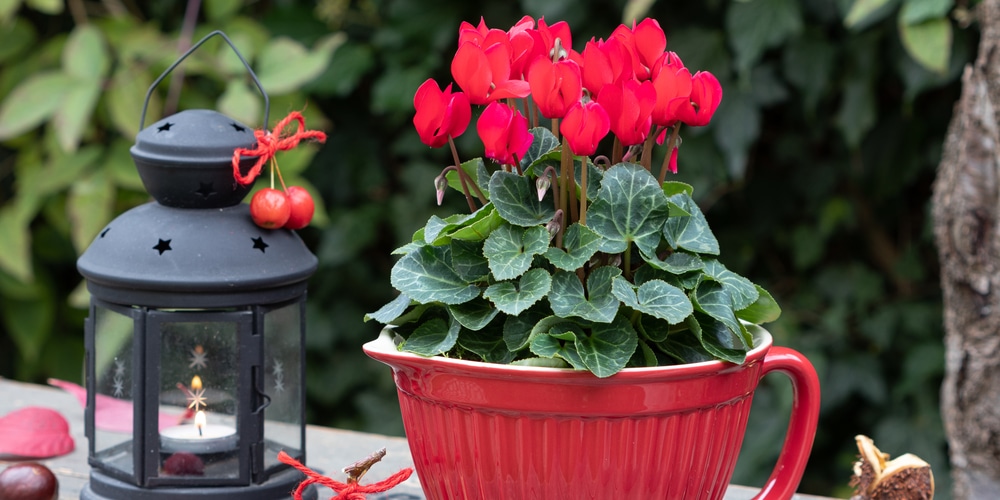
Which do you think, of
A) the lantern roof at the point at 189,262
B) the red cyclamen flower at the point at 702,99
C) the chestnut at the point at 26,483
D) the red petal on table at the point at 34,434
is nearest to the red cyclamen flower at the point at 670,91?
the red cyclamen flower at the point at 702,99

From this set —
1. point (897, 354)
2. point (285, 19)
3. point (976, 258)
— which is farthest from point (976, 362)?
point (285, 19)

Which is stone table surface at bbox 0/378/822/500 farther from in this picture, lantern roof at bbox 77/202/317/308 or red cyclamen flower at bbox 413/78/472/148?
red cyclamen flower at bbox 413/78/472/148

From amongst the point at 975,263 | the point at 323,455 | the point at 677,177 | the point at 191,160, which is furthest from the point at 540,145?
the point at 677,177

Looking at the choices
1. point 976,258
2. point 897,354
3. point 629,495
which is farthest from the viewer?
point 897,354

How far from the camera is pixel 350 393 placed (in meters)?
2.04

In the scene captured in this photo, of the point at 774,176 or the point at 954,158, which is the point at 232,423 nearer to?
the point at 954,158

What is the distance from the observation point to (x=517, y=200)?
663mm

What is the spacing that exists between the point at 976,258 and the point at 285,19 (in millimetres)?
1302

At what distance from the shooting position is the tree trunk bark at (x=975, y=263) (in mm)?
1258

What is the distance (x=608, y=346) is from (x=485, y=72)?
0.19 m

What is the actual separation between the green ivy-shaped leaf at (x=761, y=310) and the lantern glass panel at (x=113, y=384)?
472 millimetres

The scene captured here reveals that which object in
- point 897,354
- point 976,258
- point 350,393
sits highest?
point 976,258

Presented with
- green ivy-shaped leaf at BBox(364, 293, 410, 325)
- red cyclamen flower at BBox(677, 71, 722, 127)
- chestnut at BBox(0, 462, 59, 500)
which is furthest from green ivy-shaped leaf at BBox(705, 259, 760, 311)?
chestnut at BBox(0, 462, 59, 500)

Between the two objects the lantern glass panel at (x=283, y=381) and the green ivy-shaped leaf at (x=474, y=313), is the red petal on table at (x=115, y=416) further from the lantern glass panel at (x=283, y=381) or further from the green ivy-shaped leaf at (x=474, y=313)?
the green ivy-shaped leaf at (x=474, y=313)
